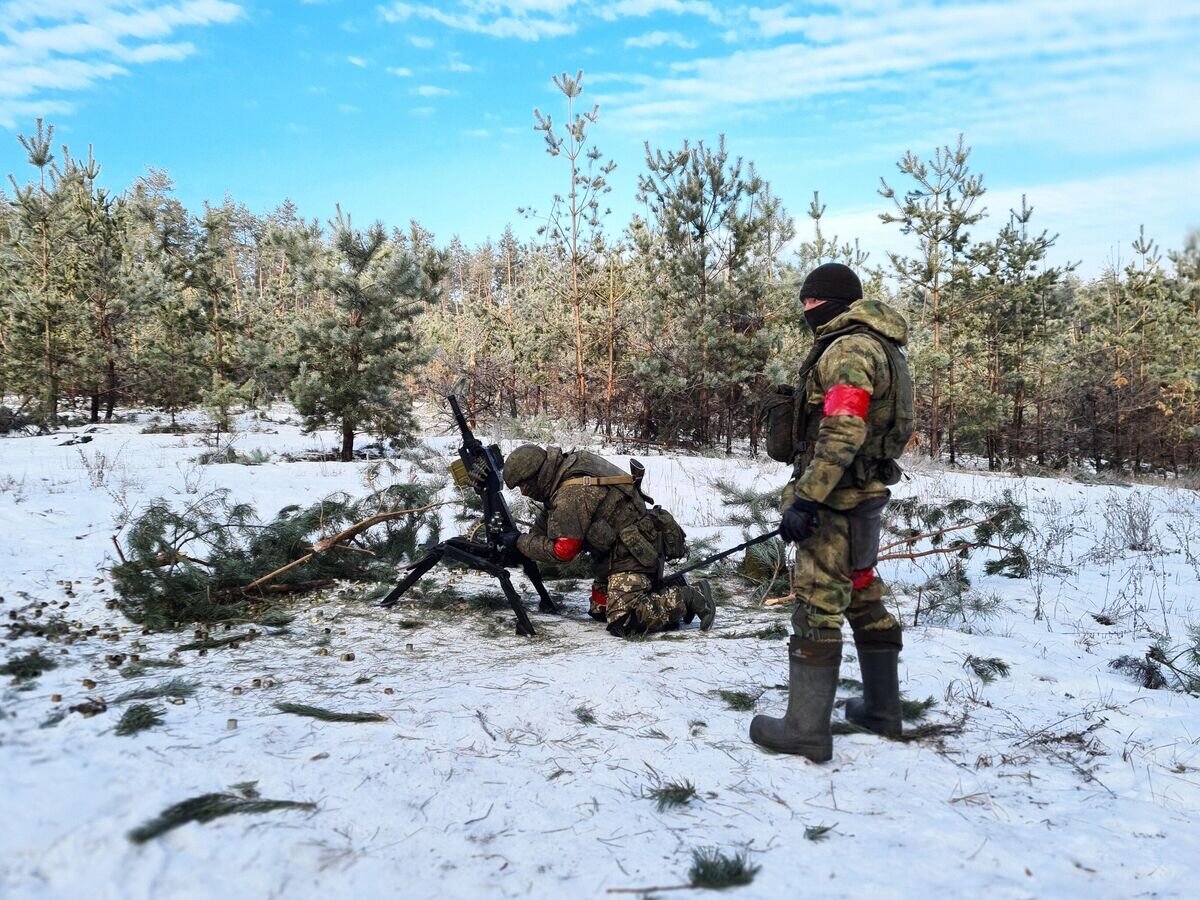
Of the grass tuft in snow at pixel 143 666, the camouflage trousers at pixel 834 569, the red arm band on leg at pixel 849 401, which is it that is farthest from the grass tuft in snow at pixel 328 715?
the red arm band on leg at pixel 849 401

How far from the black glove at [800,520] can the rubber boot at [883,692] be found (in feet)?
2.13

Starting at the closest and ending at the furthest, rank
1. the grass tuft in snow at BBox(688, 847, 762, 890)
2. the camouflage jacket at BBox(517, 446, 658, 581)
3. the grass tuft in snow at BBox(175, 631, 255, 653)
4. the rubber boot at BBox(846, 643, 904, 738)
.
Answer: the grass tuft in snow at BBox(688, 847, 762, 890)
the rubber boot at BBox(846, 643, 904, 738)
the grass tuft in snow at BBox(175, 631, 255, 653)
the camouflage jacket at BBox(517, 446, 658, 581)

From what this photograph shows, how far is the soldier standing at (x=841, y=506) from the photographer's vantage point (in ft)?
9.23

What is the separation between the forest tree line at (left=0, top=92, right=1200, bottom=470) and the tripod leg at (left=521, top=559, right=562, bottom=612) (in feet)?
24.9

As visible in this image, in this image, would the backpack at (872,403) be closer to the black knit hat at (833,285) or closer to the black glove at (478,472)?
the black knit hat at (833,285)

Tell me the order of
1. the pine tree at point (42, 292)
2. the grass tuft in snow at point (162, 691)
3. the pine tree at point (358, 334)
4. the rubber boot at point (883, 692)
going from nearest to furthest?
the grass tuft in snow at point (162, 691), the rubber boot at point (883, 692), the pine tree at point (358, 334), the pine tree at point (42, 292)

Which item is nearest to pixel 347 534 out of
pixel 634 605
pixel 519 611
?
pixel 519 611

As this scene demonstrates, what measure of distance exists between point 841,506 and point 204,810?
2504mm

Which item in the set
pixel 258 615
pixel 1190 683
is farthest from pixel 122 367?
pixel 1190 683

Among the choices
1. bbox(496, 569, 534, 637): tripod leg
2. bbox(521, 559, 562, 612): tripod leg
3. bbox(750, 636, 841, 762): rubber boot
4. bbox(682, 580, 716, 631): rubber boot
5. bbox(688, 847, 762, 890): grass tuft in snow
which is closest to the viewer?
bbox(688, 847, 762, 890): grass tuft in snow

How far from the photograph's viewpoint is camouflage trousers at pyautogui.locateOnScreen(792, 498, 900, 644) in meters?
2.88

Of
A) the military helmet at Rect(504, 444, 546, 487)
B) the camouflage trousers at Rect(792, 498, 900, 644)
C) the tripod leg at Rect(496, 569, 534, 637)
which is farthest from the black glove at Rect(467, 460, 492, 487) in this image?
the camouflage trousers at Rect(792, 498, 900, 644)

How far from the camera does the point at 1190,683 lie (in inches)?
143

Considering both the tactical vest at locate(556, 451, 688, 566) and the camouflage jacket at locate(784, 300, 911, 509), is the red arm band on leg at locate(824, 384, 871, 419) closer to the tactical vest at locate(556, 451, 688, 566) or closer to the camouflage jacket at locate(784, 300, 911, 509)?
the camouflage jacket at locate(784, 300, 911, 509)
